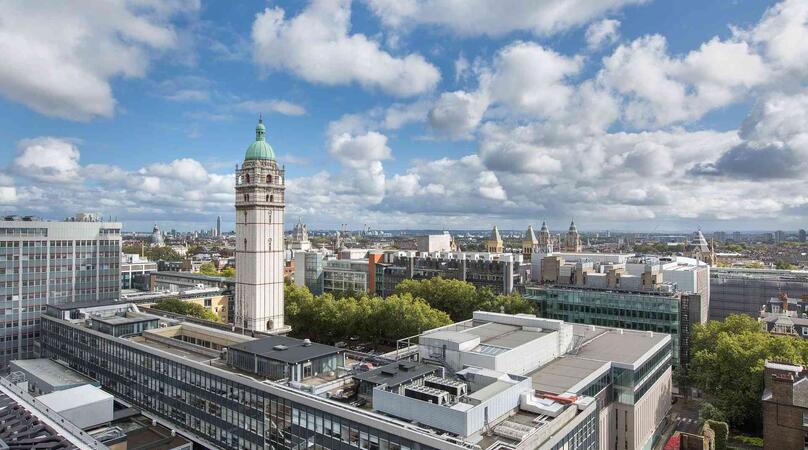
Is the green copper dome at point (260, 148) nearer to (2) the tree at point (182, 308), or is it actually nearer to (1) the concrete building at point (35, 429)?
(2) the tree at point (182, 308)

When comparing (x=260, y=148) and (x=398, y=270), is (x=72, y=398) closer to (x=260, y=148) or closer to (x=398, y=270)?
(x=260, y=148)

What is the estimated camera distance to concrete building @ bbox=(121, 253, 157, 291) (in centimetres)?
13780

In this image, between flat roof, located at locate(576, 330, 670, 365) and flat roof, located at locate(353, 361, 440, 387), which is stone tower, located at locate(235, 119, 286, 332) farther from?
flat roof, located at locate(576, 330, 670, 365)

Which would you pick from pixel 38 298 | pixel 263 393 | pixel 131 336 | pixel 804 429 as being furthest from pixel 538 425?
pixel 38 298

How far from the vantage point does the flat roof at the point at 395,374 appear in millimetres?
37838

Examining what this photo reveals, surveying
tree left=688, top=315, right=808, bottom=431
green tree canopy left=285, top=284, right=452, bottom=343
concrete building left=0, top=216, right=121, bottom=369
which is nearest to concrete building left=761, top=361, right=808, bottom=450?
tree left=688, top=315, right=808, bottom=431

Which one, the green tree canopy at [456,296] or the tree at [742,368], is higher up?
the green tree canopy at [456,296]

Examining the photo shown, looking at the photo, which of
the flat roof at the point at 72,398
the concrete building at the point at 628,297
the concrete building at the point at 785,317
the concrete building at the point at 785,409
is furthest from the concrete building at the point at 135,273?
the concrete building at the point at 785,317

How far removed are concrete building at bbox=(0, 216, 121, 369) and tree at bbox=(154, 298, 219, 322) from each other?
1072cm

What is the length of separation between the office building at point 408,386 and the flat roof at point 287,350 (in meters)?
0.12

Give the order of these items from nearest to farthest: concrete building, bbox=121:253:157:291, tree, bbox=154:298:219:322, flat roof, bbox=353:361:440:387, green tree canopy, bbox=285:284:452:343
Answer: flat roof, bbox=353:361:440:387 < green tree canopy, bbox=285:284:452:343 < tree, bbox=154:298:219:322 < concrete building, bbox=121:253:157:291

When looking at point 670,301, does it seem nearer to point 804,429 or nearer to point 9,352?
point 804,429

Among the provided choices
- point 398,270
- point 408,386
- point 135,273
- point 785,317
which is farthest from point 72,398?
point 135,273

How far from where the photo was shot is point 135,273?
5763 inches
